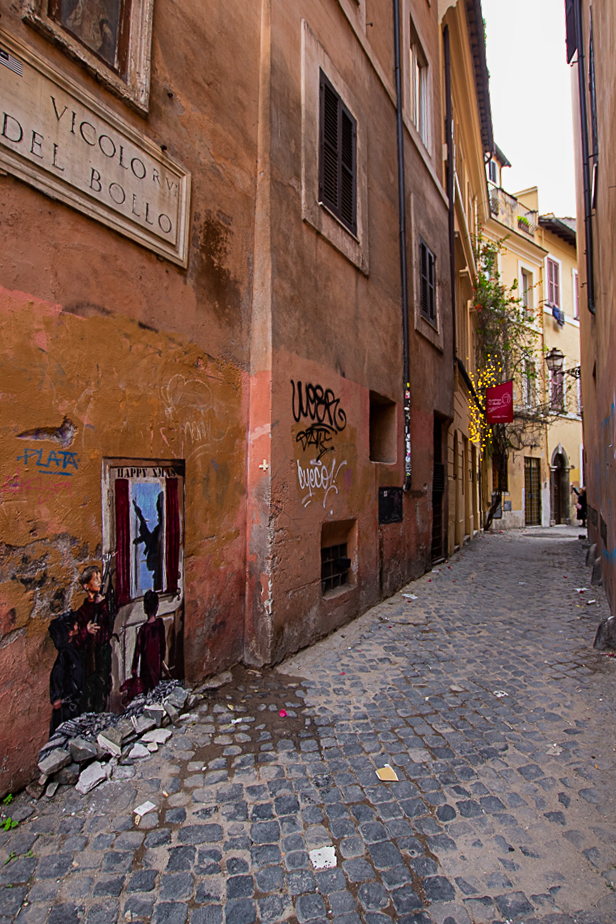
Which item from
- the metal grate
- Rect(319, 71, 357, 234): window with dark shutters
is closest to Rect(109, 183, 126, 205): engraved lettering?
Rect(319, 71, 357, 234): window with dark shutters

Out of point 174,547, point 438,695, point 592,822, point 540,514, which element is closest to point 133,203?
point 174,547

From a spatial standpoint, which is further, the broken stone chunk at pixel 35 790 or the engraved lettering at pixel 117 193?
the engraved lettering at pixel 117 193

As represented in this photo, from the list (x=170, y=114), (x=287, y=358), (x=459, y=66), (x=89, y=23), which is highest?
(x=459, y=66)

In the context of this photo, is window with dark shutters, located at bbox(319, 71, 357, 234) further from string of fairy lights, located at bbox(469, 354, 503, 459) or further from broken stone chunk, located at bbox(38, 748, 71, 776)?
string of fairy lights, located at bbox(469, 354, 503, 459)

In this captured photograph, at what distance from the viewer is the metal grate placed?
5363 millimetres

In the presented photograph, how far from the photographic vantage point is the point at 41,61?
9.07ft

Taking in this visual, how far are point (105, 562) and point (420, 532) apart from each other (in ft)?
19.8

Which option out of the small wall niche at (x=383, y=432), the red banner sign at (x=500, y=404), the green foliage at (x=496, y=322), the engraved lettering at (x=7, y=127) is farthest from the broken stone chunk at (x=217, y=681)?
the green foliage at (x=496, y=322)

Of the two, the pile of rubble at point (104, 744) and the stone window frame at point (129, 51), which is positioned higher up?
the stone window frame at point (129, 51)

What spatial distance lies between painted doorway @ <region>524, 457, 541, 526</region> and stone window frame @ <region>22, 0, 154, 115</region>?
2065cm

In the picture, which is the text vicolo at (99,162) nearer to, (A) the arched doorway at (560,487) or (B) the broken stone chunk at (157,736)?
(B) the broken stone chunk at (157,736)

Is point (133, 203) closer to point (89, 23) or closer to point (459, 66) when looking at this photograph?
point (89, 23)

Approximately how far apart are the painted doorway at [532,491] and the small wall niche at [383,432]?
1596cm

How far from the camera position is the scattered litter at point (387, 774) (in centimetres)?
281
